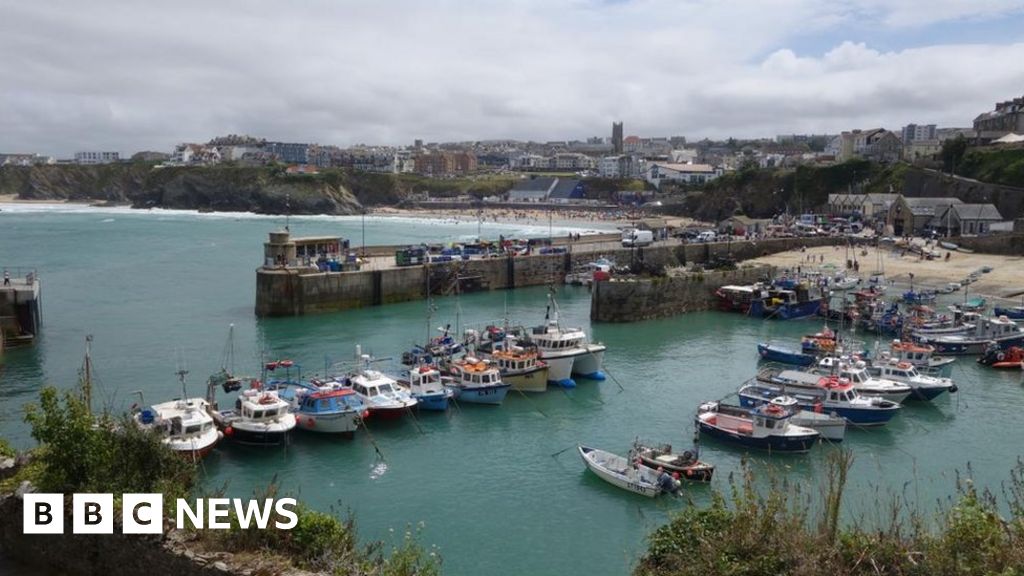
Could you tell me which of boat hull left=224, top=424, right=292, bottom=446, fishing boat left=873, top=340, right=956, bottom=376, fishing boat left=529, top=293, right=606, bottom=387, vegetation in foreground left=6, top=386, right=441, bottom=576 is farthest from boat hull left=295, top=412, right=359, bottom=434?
fishing boat left=873, top=340, right=956, bottom=376

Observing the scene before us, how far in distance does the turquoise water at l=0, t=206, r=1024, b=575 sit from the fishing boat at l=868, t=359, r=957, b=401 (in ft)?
1.89

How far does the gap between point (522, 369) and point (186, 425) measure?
13.3 meters

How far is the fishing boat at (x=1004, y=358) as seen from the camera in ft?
126

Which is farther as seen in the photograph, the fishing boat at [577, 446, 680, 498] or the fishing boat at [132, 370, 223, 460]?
the fishing boat at [132, 370, 223, 460]

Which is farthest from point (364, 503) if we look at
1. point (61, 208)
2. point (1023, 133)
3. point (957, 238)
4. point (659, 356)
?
point (61, 208)

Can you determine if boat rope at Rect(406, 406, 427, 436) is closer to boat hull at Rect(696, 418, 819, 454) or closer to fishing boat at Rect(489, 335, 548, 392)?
fishing boat at Rect(489, 335, 548, 392)

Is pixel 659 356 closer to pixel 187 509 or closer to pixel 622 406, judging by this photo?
pixel 622 406

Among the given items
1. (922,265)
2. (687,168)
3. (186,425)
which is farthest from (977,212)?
(687,168)

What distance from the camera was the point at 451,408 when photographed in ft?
103

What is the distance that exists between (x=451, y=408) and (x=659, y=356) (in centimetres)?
1360

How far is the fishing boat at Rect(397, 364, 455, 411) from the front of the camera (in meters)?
30.2

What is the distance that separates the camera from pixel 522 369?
33500 millimetres

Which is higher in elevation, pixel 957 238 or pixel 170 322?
pixel 957 238

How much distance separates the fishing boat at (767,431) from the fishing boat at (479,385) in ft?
25.2
